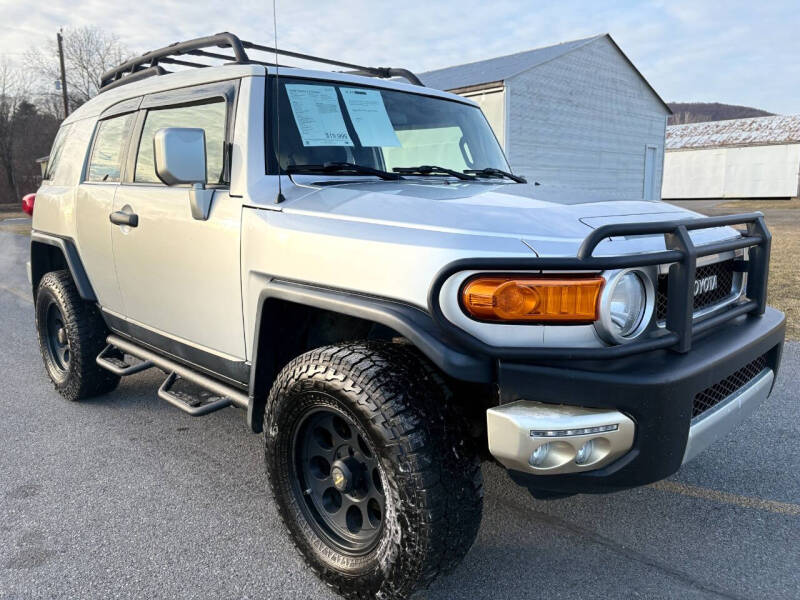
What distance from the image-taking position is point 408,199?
2.38m

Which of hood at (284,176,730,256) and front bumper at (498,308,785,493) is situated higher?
hood at (284,176,730,256)

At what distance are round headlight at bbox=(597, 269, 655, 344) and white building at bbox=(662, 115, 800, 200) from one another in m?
44.9

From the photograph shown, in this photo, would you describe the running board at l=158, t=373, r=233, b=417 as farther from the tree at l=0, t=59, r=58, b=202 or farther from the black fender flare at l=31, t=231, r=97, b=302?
the tree at l=0, t=59, r=58, b=202

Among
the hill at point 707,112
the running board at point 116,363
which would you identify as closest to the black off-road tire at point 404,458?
the running board at point 116,363

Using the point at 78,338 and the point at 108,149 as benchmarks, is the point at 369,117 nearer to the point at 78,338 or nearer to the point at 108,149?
the point at 108,149

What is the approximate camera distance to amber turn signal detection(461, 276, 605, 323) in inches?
77.3

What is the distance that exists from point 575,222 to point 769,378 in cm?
120

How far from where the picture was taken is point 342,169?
2.96m

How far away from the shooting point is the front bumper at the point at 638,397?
1.92m

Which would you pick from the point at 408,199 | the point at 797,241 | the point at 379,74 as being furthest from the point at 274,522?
the point at 797,241

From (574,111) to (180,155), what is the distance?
2128cm

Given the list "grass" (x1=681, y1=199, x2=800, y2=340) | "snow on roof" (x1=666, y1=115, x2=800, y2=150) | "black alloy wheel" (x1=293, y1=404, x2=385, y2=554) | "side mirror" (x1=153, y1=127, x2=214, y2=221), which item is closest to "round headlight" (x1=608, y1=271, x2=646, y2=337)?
"black alloy wheel" (x1=293, y1=404, x2=385, y2=554)

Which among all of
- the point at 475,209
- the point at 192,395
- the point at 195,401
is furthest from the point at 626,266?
the point at 192,395

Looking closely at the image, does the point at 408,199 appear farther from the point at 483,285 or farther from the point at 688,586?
the point at 688,586
